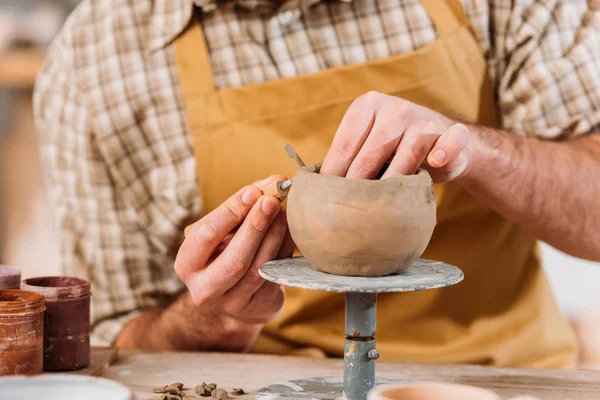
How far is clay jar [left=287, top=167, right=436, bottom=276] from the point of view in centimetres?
81

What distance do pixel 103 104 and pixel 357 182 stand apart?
813 mm

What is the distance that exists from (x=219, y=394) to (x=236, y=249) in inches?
7.3

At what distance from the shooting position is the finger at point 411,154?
0.89 metres

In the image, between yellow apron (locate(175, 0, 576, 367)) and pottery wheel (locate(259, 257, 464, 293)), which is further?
yellow apron (locate(175, 0, 576, 367))

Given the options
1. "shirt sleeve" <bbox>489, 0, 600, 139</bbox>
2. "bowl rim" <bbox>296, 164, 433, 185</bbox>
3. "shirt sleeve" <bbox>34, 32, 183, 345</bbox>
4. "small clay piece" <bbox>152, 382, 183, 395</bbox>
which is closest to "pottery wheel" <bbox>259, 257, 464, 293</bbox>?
"bowl rim" <bbox>296, 164, 433, 185</bbox>

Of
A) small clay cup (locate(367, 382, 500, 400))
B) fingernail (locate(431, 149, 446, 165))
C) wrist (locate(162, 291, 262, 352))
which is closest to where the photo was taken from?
small clay cup (locate(367, 382, 500, 400))

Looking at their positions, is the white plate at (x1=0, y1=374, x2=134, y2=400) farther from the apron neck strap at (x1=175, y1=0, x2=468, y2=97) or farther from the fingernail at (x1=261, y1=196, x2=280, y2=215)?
the apron neck strap at (x1=175, y1=0, x2=468, y2=97)

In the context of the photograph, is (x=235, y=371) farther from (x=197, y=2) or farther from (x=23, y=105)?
(x=23, y=105)

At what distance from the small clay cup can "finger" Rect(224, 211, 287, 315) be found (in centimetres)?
33

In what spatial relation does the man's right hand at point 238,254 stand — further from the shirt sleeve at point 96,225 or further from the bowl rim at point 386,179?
the shirt sleeve at point 96,225

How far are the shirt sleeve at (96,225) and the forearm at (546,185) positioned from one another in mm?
665

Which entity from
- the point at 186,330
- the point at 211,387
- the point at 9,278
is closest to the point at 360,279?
the point at 211,387

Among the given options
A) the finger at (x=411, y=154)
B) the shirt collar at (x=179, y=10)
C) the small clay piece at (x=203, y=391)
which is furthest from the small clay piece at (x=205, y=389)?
the shirt collar at (x=179, y=10)

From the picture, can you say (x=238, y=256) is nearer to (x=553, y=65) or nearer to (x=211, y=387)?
(x=211, y=387)
